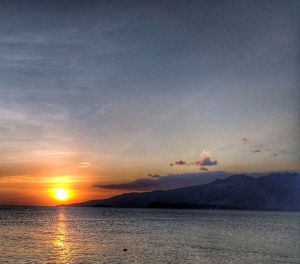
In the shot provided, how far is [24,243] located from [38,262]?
16.3 metres

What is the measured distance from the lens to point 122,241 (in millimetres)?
57344

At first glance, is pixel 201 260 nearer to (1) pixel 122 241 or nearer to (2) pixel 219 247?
(2) pixel 219 247

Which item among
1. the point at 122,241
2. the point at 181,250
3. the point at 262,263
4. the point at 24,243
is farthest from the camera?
the point at 122,241

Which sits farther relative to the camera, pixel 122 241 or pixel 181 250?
pixel 122 241

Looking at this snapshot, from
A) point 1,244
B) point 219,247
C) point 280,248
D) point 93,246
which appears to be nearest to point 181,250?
point 219,247

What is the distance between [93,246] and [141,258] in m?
10.6

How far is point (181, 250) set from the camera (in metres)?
47.3

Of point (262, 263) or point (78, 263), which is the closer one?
point (78, 263)

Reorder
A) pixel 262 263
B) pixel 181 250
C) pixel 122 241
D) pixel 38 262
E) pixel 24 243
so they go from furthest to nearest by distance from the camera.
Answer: pixel 122 241 → pixel 24 243 → pixel 181 250 → pixel 262 263 → pixel 38 262

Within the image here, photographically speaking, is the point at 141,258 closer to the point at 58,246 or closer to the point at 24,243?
the point at 58,246

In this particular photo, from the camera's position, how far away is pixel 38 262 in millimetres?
36000

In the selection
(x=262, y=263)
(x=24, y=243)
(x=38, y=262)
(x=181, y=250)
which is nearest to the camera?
(x=38, y=262)

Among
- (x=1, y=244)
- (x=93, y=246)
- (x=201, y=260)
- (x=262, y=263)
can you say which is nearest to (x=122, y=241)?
(x=93, y=246)

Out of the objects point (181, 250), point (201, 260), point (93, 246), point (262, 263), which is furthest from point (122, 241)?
point (262, 263)
